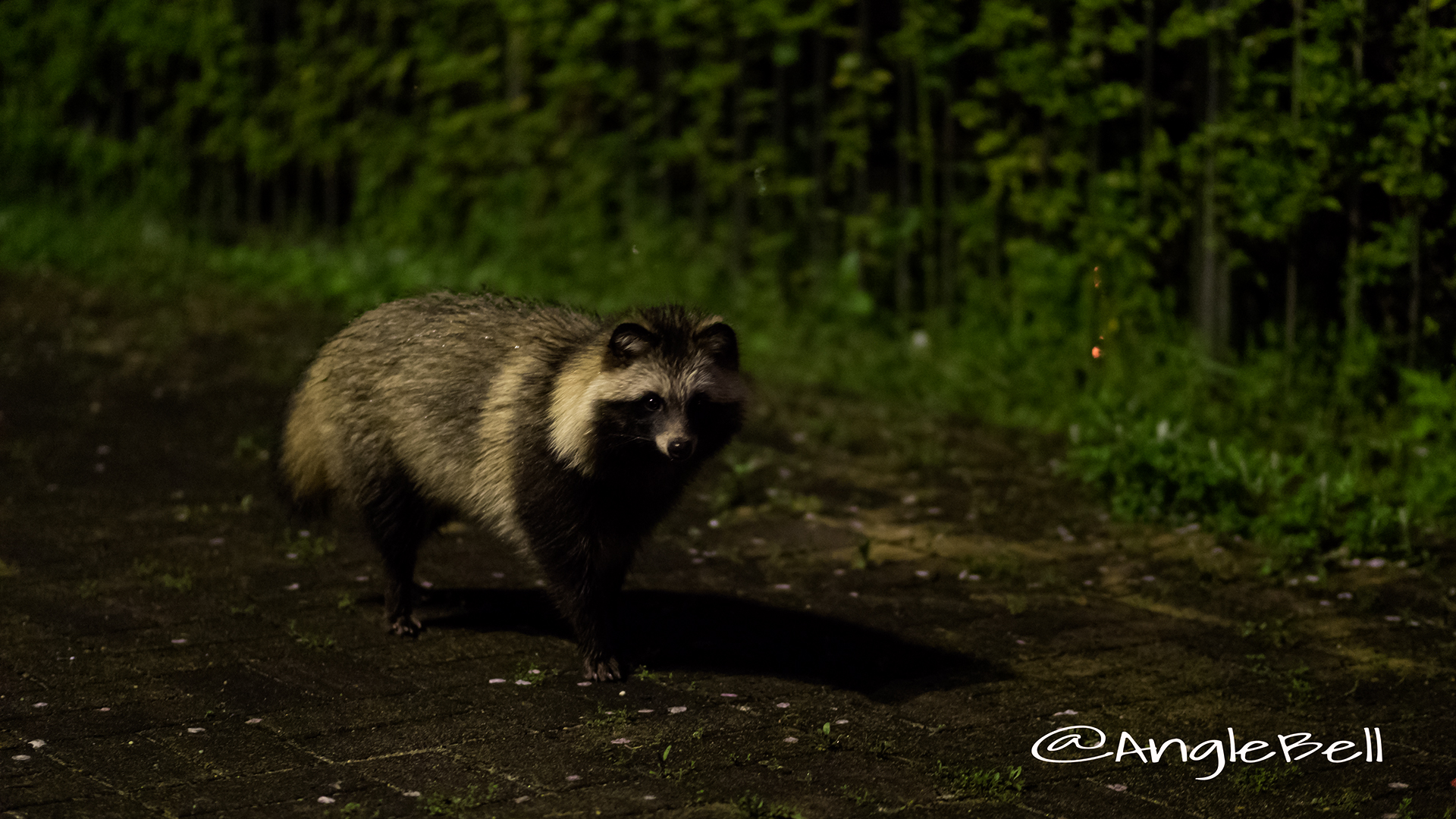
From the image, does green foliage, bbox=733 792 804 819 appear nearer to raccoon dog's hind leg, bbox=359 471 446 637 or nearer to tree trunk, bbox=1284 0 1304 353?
raccoon dog's hind leg, bbox=359 471 446 637

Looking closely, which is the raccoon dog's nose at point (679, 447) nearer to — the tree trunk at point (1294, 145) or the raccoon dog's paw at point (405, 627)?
the raccoon dog's paw at point (405, 627)

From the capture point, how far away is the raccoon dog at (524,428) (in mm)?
5328

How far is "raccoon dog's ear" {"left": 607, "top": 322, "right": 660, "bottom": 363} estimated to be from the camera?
5.30 m

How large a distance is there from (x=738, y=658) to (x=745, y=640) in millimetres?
203

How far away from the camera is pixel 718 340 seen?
541cm

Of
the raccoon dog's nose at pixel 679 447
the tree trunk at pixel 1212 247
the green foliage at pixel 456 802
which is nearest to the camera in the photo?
the green foliage at pixel 456 802

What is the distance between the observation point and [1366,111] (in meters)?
7.79

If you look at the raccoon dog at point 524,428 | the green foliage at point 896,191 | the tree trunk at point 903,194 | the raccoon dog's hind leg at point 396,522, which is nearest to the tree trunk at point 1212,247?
the green foliage at point 896,191

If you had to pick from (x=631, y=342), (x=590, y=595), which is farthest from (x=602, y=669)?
(x=631, y=342)

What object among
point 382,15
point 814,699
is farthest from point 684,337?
point 382,15

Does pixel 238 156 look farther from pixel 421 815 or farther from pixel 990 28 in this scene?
pixel 421 815

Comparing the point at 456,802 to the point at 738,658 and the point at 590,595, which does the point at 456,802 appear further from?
the point at 738,658

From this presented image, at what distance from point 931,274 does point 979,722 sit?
5352 mm

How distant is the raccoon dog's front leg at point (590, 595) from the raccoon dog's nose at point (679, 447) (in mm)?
492
